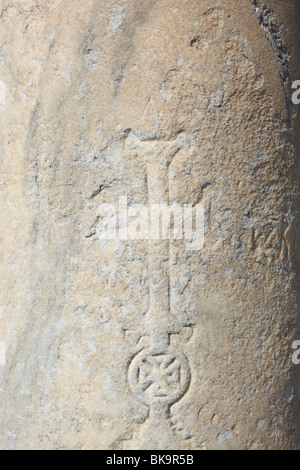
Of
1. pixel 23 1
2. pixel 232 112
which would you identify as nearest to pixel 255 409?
pixel 232 112

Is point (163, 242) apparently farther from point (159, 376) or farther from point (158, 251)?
point (159, 376)

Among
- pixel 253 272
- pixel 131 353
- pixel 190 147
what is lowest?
pixel 131 353

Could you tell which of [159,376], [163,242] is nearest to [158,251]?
[163,242]

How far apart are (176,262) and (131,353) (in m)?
0.21

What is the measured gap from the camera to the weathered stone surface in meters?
1.46

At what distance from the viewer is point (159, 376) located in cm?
148

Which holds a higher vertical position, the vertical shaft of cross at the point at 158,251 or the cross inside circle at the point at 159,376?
the vertical shaft of cross at the point at 158,251

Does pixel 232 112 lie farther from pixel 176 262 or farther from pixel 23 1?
pixel 23 1

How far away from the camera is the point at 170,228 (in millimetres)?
1469

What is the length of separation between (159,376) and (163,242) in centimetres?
28

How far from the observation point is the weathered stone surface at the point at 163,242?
1464 mm

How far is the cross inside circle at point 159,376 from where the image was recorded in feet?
4.83

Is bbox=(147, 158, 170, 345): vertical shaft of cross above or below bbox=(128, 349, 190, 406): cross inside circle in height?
above

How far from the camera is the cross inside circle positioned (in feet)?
4.83
